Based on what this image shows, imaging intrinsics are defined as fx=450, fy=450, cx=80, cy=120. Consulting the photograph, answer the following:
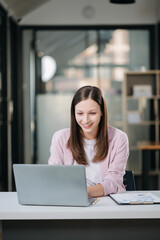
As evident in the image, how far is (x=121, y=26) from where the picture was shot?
22.9ft

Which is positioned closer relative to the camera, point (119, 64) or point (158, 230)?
point (158, 230)

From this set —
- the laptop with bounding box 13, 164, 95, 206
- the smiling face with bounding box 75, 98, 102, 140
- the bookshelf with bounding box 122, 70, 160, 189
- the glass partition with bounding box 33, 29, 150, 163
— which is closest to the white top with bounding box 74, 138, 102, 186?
the smiling face with bounding box 75, 98, 102, 140

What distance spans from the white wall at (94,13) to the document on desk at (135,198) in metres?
5.09

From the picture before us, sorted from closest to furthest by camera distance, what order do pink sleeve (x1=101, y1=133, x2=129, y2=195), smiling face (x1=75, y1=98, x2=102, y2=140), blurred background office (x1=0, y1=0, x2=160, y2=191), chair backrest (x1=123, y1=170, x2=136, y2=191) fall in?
pink sleeve (x1=101, y1=133, x2=129, y2=195) < smiling face (x1=75, y1=98, x2=102, y2=140) < chair backrest (x1=123, y1=170, x2=136, y2=191) < blurred background office (x1=0, y1=0, x2=160, y2=191)

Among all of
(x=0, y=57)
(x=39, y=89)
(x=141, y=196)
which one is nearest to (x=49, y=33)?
(x=39, y=89)

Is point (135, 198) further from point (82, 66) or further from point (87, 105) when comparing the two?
point (82, 66)

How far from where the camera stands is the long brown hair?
2.47m

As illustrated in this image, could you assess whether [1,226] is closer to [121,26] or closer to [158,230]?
[158,230]

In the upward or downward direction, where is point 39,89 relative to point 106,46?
downward

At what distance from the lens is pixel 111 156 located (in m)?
2.46

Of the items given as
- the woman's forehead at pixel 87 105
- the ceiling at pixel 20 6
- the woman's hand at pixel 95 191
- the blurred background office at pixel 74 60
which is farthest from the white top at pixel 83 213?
the blurred background office at pixel 74 60

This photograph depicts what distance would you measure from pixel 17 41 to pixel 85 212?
5344 mm

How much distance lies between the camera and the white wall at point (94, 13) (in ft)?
22.7

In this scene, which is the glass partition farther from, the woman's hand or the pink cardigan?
the woman's hand
